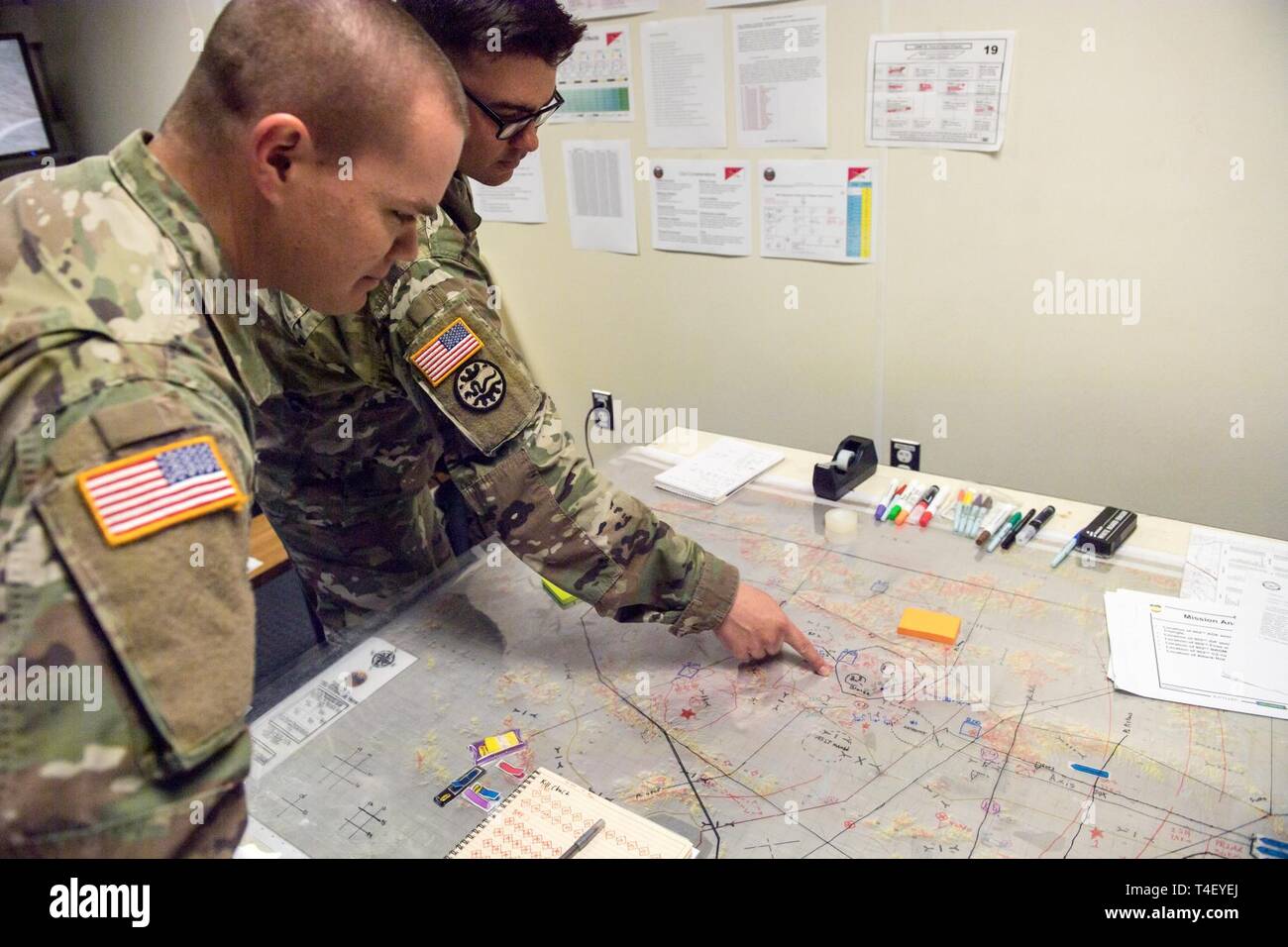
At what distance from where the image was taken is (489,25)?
1.21m

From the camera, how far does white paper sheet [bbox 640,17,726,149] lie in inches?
85.2

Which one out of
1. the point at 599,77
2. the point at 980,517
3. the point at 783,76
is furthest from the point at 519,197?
the point at 980,517

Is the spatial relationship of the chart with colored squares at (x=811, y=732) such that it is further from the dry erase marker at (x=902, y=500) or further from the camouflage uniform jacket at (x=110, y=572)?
the camouflage uniform jacket at (x=110, y=572)

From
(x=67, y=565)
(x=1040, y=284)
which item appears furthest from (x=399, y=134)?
(x=1040, y=284)

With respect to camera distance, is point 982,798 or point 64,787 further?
point 982,798

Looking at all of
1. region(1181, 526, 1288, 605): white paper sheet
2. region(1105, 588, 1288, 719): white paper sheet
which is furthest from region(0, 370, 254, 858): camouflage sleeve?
region(1181, 526, 1288, 605): white paper sheet

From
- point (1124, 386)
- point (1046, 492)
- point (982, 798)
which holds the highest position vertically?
point (1124, 386)

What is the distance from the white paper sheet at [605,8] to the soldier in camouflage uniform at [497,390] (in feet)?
3.25

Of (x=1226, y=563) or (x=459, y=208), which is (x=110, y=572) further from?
(x=1226, y=563)
